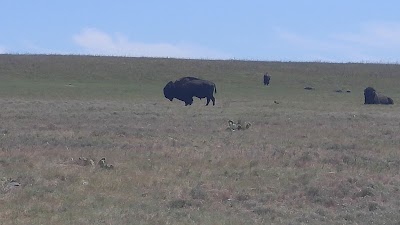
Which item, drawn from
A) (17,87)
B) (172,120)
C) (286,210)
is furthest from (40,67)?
(286,210)

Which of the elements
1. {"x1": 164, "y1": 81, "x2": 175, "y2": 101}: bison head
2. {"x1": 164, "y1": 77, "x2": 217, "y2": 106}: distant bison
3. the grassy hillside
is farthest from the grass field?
the grassy hillside

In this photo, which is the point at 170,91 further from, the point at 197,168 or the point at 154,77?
the point at 197,168

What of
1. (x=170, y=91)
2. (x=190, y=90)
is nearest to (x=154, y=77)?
(x=170, y=91)

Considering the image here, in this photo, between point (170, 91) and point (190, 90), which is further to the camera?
point (170, 91)

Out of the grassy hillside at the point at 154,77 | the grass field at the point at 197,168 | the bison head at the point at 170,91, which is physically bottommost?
the grassy hillside at the point at 154,77

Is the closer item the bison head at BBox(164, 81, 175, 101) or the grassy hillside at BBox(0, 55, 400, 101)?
the bison head at BBox(164, 81, 175, 101)

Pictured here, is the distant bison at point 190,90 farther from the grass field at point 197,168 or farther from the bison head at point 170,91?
the grass field at point 197,168

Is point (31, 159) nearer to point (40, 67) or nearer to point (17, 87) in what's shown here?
point (17, 87)

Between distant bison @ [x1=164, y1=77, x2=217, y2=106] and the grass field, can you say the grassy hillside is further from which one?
the grass field

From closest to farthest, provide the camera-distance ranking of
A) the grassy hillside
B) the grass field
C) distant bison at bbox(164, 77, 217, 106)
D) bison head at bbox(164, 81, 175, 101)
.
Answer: the grass field < distant bison at bbox(164, 77, 217, 106) < bison head at bbox(164, 81, 175, 101) < the grassy hillside

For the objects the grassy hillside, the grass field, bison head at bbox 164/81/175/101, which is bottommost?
the grassy hillside

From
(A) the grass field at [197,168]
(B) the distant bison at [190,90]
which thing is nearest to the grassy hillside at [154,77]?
(B) the distant bison at [190,90]

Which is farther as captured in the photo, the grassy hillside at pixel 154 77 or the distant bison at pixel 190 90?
the grassy hillside at pixel 154 77

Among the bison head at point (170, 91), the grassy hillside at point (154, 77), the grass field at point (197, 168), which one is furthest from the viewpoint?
the grassy hillside at point (154, 77)
